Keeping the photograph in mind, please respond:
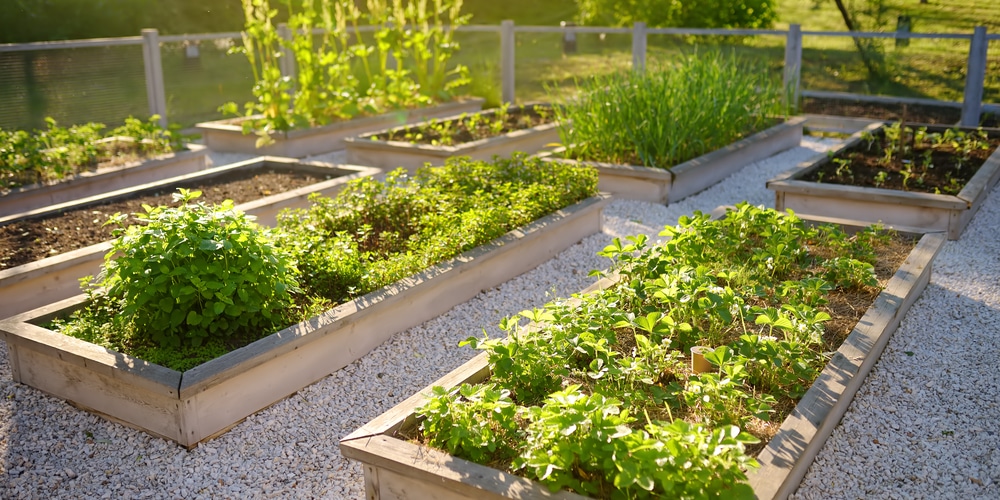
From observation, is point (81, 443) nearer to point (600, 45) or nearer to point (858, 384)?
point (858, 384)

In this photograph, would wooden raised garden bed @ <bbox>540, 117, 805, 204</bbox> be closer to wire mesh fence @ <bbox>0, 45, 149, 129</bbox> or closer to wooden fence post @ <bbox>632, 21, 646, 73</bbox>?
wooden fence post @ <bbox>632, 21, 646, 73</bbox>

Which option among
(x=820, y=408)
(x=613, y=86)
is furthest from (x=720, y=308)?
(x=613, y=86)

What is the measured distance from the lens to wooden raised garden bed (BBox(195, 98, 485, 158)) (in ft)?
28.1

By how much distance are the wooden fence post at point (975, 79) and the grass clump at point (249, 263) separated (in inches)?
292

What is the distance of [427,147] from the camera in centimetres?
757

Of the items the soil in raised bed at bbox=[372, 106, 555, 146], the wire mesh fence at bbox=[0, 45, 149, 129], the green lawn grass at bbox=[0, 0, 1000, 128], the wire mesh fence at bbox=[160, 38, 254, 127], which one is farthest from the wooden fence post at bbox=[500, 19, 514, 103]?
the wire mesh fence at bbox=[0, 45, 149, 129]

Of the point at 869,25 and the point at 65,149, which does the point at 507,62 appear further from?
the point at 869,25

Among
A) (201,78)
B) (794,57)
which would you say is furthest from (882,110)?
(201,78)

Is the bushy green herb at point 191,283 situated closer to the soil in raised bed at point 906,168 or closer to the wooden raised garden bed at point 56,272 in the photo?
the wooden raised garden bed at point 56,272

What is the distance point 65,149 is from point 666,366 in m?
5.54

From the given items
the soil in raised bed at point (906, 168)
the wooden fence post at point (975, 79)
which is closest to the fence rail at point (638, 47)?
the wooden fence post at point (975, 79)

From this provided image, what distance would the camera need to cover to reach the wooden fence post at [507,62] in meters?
11.5

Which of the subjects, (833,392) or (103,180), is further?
(103,180)

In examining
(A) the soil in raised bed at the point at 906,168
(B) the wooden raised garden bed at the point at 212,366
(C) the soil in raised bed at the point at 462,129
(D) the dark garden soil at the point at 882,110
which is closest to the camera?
(B) the wooden raised garden bed at the point at 212,366
